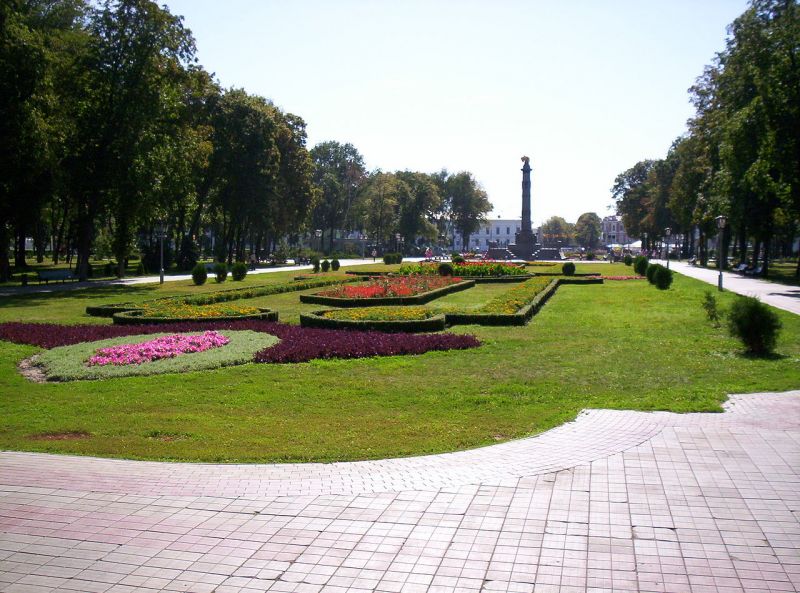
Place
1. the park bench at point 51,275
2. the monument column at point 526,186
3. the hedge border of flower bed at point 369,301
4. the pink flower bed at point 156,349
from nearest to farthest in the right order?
1. the pink flower bed at point 156,349
2. the hedge border of flower bed at point 369,301
3. the park bench at point 51,275
4. the monument column at point 526,186

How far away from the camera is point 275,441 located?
7332 mm

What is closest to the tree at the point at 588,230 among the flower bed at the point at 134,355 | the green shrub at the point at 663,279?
the green shrub at the point at 663,279

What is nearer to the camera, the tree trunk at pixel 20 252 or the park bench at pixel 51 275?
the park bench at pixel 51 275

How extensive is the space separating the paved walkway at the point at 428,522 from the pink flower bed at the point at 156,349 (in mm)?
5695

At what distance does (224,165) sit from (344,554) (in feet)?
157

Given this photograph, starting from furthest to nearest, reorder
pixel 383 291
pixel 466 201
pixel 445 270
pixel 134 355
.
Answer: pixel 466 201 → pixel 445 270 → pixel 383 291 → pixel 134 355

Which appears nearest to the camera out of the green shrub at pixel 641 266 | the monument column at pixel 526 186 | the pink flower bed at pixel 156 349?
the pink flower bed at pixel 156 349

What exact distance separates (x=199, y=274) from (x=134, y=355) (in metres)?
20.8

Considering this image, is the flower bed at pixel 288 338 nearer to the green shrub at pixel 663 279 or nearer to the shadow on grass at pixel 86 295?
the shadow on grass at pixel 86 295

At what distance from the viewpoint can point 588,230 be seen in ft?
525

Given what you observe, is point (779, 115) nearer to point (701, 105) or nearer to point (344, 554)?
point (701, 105)

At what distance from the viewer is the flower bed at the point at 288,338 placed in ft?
42.3

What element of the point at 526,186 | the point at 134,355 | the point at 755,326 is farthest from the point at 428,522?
the point at 526,186

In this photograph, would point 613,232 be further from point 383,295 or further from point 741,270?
point 383,295
